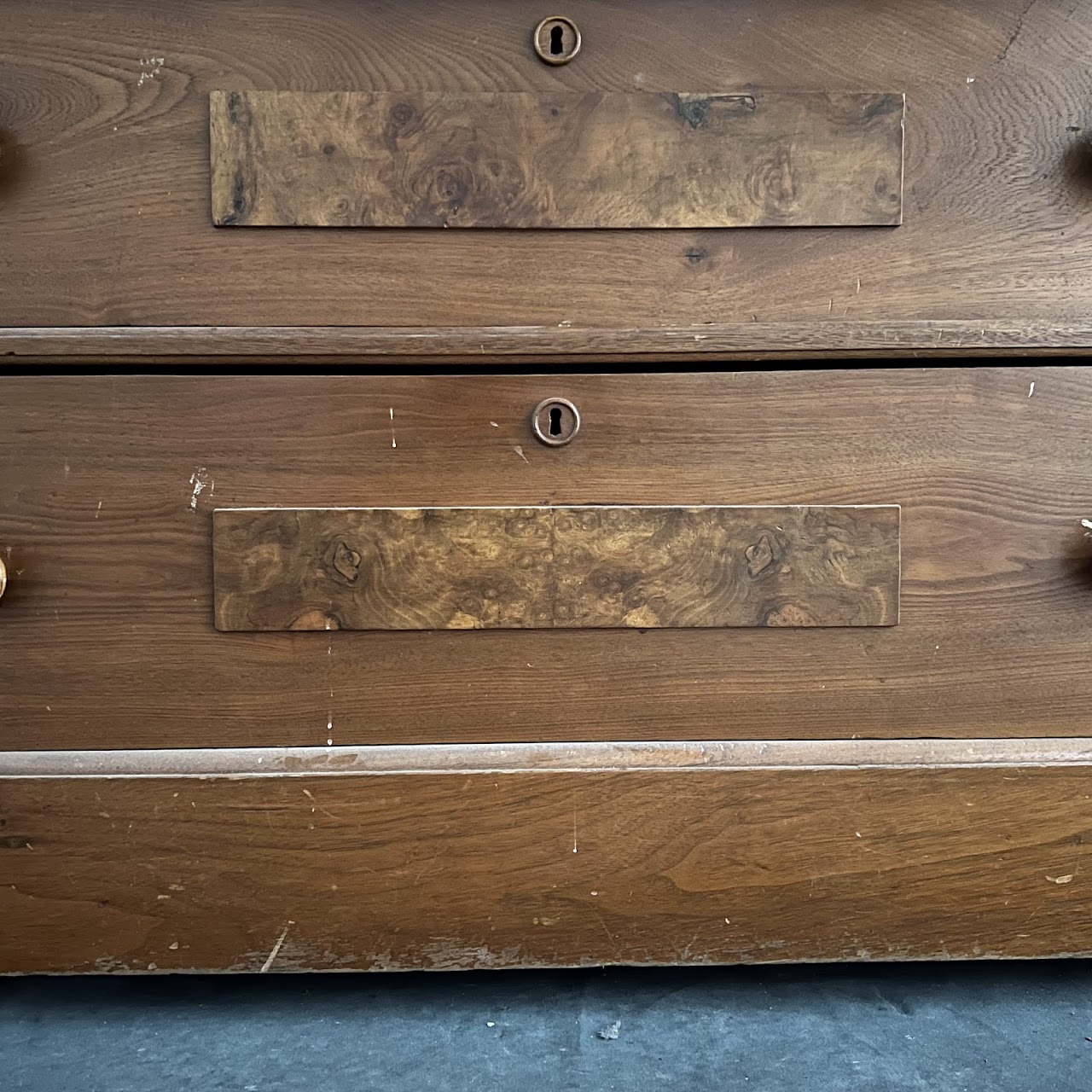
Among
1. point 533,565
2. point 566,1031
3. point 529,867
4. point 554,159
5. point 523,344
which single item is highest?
point 554,159

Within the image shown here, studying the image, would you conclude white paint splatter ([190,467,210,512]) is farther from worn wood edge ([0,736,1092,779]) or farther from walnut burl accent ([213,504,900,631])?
worn wood edge ([0,736,1092,779])

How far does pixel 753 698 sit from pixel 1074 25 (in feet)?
1.57

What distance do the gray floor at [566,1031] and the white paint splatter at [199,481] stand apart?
0.35 meters

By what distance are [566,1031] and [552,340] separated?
0.45 m

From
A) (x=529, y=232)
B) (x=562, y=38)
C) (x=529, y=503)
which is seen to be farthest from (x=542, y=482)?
(x=562, y=38)

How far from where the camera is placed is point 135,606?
26.8 inches

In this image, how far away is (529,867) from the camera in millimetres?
694

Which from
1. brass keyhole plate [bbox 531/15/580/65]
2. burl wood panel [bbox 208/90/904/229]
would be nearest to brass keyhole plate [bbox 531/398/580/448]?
burl wood panel [bbox 208/90/904/229]

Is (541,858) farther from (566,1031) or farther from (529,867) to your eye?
(566,1031)

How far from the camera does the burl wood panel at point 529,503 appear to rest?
0.68 m

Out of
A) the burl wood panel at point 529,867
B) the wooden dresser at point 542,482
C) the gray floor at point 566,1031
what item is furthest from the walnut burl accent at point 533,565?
the gray floor at point 566,1031

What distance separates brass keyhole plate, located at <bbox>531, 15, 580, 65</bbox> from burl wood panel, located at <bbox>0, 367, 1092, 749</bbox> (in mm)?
199

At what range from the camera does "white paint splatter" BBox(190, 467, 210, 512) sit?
0.68m

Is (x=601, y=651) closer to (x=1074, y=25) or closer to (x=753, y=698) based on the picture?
(x=753, y=698)
